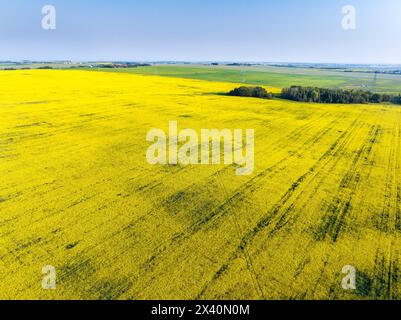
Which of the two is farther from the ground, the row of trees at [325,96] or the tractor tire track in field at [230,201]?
the row of trees at [325,96]

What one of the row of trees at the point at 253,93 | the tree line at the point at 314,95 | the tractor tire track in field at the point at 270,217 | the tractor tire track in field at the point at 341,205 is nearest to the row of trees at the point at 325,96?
the tree line at the point at 314,95

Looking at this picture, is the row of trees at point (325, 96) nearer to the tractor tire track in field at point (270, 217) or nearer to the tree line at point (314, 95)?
the tree line at point (314, 95)

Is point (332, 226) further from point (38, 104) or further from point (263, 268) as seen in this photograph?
point (38, 104)

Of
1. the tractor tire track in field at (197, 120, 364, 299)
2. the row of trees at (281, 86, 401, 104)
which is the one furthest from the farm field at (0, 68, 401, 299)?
the row of trees at (281, 86, 401, 104)

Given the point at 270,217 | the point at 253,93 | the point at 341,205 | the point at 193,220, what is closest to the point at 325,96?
the point at 253,93

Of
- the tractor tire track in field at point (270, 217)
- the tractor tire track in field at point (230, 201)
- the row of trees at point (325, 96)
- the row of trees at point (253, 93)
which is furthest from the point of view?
the row of trees at point (253, 93)

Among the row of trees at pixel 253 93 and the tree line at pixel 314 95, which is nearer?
the tree line at pixel 314 95

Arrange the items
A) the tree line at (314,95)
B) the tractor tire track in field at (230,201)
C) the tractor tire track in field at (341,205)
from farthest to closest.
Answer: the tree line at (314,95) < the tractor tire track in field at (341,205) < the tractor tire track in field at (230,201)

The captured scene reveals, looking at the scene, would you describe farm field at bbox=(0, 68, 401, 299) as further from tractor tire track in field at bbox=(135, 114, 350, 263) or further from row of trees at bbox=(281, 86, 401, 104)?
row of trees at bbox=(281, 86, 401, 104)

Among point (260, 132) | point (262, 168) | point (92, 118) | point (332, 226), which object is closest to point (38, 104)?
point (92, 118)
